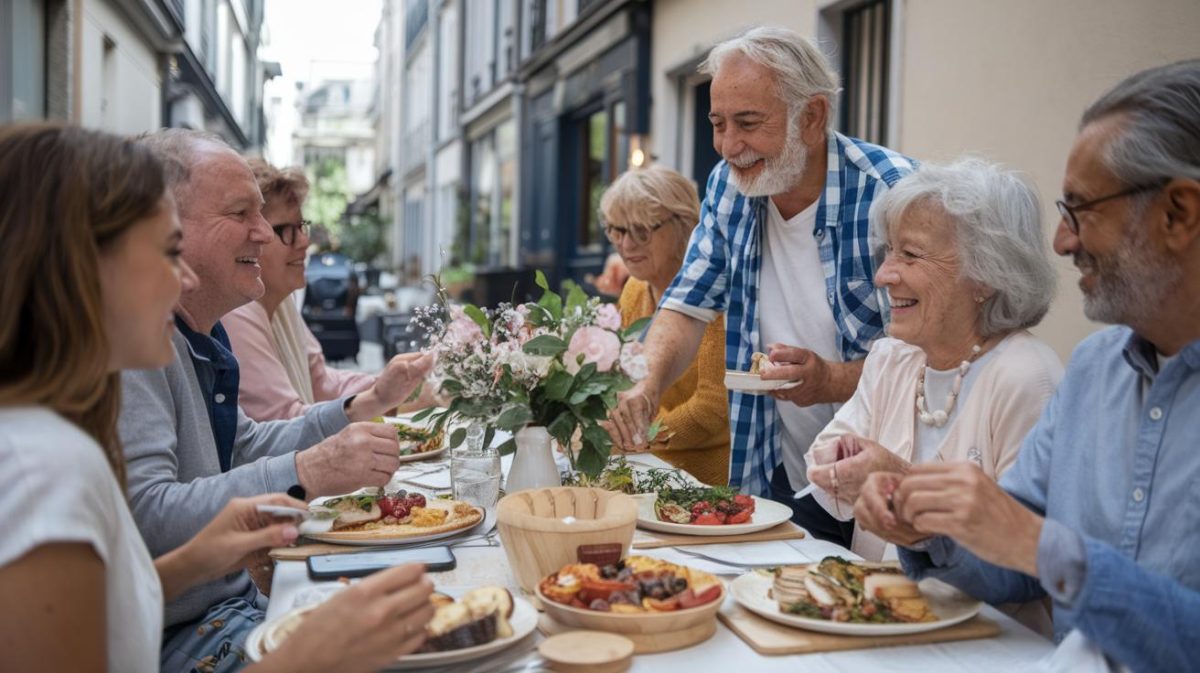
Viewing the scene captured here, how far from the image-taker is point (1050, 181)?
3805 millimetres

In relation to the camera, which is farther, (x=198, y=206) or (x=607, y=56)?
(x=607, y=56)

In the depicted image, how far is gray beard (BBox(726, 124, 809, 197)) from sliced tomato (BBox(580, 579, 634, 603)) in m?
1.76

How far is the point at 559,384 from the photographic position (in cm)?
216

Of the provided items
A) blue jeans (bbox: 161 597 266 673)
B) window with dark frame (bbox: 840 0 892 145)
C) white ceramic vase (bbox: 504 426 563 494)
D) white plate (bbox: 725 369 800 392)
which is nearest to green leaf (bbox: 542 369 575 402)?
white ceramic vase (bbox: 504 426 563 494)

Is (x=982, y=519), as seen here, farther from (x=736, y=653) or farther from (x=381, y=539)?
(x=381, y=539)

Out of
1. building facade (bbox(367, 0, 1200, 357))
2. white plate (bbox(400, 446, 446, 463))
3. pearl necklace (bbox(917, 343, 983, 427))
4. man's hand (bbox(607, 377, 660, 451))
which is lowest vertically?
white plate (bbox(400, 446, 446, 463))

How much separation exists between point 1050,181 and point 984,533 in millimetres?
2852

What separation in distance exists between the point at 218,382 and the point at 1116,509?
1.78 m

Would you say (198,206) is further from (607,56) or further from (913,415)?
(607,56)

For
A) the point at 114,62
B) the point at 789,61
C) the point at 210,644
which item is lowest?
the point at 210,644

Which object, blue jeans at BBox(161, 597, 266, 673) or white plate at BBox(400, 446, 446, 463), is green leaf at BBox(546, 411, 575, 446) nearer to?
blue jeans at BBox(161, 597, 266, 673)

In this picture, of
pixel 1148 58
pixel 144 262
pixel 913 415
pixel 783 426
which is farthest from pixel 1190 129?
pixel 1148 58

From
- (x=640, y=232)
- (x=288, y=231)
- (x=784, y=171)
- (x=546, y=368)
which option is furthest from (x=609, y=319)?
(x=640, y=232)

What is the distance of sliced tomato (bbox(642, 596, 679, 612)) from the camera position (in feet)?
4.79
